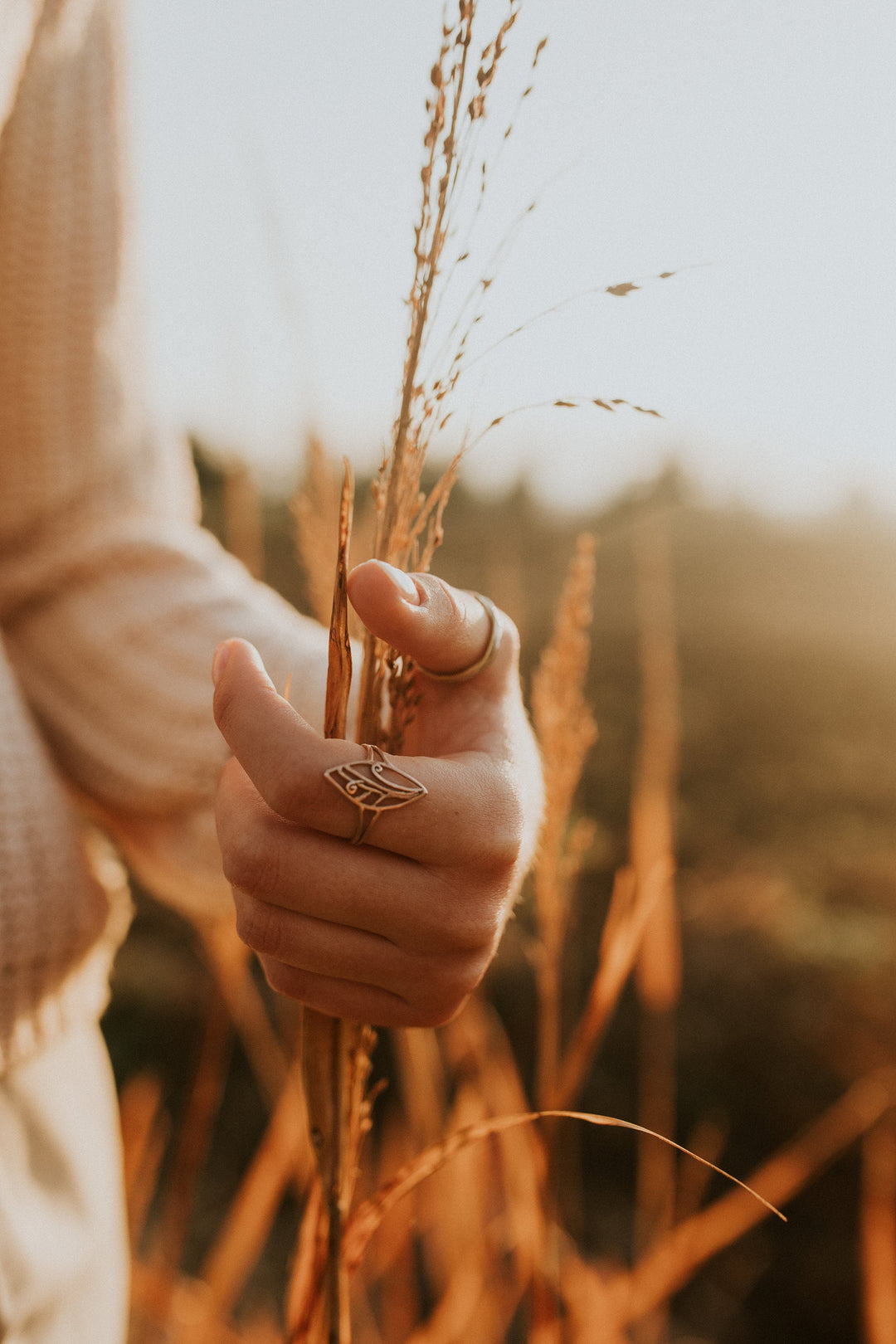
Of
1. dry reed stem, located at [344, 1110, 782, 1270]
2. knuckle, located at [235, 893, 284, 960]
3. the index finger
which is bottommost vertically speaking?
dry reed stem, located at [344, 1110, 782, 1270]

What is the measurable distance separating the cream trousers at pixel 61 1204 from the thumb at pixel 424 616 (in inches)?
17.3

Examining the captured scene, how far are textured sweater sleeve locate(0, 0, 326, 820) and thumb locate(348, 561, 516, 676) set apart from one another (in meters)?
0.30

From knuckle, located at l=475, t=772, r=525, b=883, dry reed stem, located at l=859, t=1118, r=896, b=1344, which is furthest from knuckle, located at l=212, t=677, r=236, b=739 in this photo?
dry reed stem, located at l=859, t=1118, r=896, b=1344

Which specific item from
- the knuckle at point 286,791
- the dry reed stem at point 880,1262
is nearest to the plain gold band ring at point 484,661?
the knuckle at point 286,791

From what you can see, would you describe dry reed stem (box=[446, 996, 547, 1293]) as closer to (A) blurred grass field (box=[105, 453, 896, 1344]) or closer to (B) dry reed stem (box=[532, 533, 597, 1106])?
(B) dry reed stem (box=[532, 533, 597, 1106])

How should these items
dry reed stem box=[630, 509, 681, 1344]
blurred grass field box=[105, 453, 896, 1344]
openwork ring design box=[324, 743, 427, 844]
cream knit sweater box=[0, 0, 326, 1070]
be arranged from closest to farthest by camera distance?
openwork ring design box=[324, 743, 427, 844] → cream knit sweater box=[0, 0, 326, 1070] → dry reed stem box=[630, 509, 681, 1344] → blurred grass field box=[105, 453, 896, 1344]

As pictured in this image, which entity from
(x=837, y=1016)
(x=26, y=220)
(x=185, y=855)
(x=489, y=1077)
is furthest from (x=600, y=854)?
(x=26, y=220)

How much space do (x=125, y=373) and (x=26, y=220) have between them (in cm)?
14

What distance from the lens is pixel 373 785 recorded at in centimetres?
29

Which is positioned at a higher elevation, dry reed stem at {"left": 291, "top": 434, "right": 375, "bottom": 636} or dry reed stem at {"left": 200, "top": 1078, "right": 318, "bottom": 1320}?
dry reed stem at {"left": 291, "top": 434, "right": 375, "bottom": 636}

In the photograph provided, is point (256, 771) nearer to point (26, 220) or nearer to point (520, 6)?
point (520, 6)

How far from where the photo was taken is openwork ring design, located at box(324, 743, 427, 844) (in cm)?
28

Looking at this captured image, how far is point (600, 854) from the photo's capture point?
2.31 metres

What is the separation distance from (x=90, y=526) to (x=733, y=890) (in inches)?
78.8
